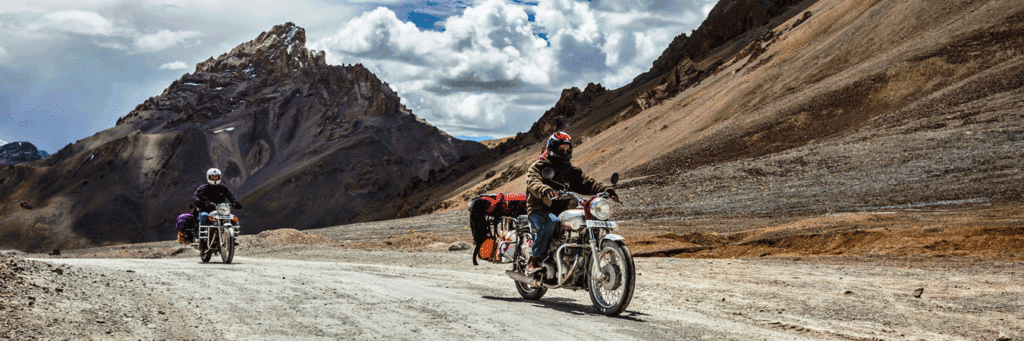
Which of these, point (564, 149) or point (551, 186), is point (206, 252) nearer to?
point (551, 186)

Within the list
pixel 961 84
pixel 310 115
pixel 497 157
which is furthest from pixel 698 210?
pixel 310 115

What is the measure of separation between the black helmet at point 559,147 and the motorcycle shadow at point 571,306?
5.62 ft

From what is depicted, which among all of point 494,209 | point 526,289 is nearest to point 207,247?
point 494,209

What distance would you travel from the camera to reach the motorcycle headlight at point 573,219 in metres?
7.96

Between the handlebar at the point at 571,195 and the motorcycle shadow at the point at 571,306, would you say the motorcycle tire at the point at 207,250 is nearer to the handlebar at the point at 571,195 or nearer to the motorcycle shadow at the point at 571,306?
the motorcycle shadow at the point at 571,306

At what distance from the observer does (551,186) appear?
8.41 m

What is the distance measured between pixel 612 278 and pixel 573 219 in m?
0.79

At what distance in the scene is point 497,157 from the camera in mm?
94688

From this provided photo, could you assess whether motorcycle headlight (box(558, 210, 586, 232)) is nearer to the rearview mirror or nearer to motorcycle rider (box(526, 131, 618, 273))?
motorcycle rider (box(526, 131, 618, 273))

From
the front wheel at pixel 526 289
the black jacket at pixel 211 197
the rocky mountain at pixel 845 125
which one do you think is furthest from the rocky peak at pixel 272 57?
the front wheel at pixel 526 289

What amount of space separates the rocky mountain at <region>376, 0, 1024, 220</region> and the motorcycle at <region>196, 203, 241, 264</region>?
69.3 feet

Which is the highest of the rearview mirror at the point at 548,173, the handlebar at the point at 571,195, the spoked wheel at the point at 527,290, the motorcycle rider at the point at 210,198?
the motorcycle rider at the point at 210,198

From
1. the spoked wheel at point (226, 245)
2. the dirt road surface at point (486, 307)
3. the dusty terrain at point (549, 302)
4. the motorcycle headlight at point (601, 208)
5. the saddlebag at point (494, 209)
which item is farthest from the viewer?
the spoked wheel at point (226, 245)

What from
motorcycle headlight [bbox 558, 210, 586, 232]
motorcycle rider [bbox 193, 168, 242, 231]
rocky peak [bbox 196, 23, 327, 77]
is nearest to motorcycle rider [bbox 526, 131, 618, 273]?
motorcycle headlight [bbox 558, 210, 586, 232]
